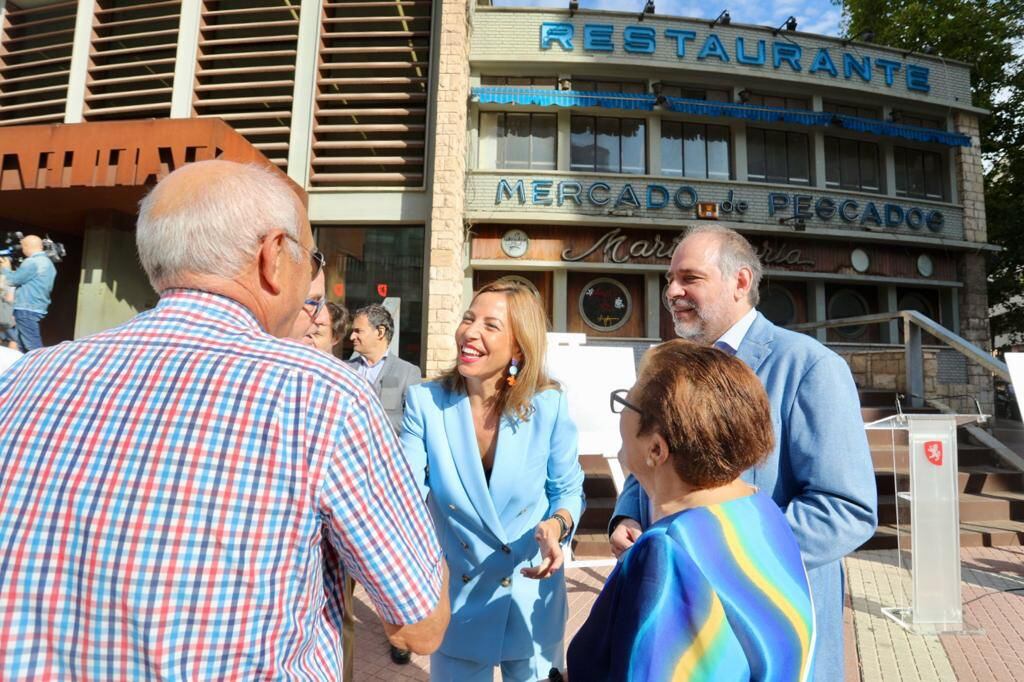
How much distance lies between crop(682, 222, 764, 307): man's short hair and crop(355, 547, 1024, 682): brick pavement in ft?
8.74

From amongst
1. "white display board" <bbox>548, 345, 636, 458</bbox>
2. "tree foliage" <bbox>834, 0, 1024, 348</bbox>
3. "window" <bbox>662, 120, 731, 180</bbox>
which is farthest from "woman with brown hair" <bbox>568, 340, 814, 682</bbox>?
"tree foliage" <bbox>834, 0, 1024, 348</bbox>

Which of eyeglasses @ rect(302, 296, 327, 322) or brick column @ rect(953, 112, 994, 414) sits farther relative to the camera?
brick column @ rect(953, 112, 994, 414)

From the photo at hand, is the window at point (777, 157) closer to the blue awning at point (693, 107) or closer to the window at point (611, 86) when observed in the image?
the blue awning at point (693, 107)

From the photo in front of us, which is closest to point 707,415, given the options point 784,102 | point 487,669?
point 487,669

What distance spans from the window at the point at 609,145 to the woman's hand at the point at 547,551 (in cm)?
1339

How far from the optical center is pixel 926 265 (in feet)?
49.1

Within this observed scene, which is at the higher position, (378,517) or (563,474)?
(378,517)

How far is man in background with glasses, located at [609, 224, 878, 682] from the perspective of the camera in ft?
5.12

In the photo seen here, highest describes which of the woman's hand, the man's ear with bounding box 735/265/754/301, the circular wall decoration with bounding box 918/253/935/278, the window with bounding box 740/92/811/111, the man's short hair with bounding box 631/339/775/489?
the window with bounding box 740/92/811/111

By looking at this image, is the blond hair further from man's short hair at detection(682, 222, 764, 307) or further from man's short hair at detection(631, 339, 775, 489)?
man's short hair at detection(631, 339, 775, 489)

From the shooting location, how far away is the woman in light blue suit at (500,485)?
1960 mm

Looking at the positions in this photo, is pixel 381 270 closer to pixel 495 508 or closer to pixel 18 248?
pixel 18 248

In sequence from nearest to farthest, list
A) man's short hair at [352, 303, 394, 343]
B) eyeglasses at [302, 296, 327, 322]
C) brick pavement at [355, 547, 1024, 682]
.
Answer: eyeglasses at [302, 296, 327, 322] → brick pavement at [355, 547, 1024, 682] → man's short hair at [352, 303, 394, 343]

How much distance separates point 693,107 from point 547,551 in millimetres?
14343
